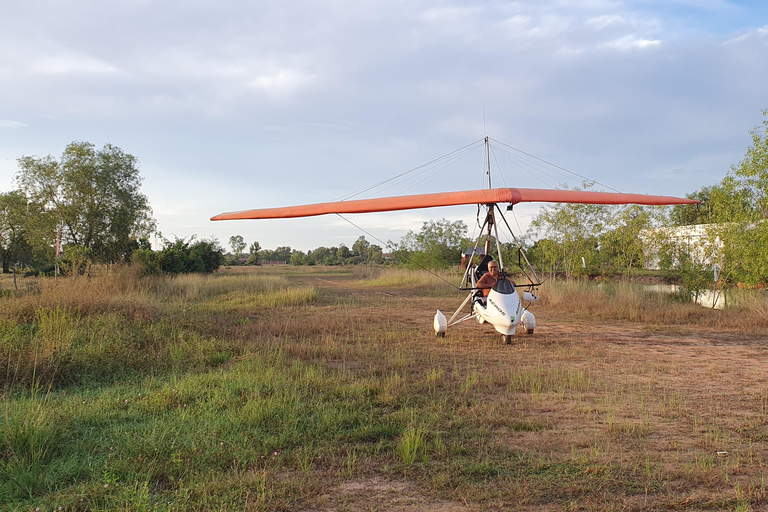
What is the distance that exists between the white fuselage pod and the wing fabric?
166 cm

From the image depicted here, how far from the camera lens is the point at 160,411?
5.12 metres

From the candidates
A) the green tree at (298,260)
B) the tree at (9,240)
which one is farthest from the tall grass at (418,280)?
the green tree at (298,260)

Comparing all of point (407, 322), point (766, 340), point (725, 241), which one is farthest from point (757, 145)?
point (407, 322)

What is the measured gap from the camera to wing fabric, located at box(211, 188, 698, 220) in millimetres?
8836

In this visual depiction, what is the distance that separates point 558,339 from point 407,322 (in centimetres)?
376

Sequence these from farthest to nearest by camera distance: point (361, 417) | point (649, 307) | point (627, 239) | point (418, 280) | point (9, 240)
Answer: point (9, 240) < point (418, 280) < point (627, 239) < point (649, 307) < point (361, 417)

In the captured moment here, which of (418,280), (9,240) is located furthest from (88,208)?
(9,240)

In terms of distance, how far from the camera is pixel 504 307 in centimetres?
915

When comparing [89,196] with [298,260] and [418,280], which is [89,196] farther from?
[298,260]

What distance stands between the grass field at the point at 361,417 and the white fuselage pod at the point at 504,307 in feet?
1.41

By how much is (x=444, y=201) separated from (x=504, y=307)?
2178mm

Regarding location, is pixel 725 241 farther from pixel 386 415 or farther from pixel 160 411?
pixel 160 411

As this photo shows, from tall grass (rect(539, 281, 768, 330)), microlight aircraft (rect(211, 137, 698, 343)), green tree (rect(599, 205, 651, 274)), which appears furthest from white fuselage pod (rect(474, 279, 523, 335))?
green tree (rect(599, 205, 651, 274))

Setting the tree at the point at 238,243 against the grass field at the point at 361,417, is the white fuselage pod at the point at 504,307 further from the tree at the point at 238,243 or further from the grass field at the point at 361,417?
the tree at the point at 238,243
